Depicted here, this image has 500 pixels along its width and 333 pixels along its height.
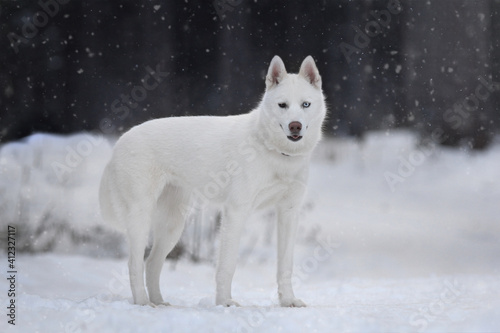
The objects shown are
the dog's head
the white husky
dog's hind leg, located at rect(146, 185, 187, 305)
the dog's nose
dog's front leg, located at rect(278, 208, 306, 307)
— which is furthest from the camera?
dog's hind leg, located at rect(146, 185, 187, 305)

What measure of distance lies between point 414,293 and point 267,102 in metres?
3.85

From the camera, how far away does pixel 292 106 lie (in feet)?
18.5

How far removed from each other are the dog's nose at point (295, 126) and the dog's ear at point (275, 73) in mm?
686

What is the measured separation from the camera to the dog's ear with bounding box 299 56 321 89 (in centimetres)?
589

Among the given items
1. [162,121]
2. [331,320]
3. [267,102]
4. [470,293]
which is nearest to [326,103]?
[267,102]

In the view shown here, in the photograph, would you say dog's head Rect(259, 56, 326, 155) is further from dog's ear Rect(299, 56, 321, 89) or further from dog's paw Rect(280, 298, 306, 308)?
dog's paw Rect(280, 298, 306, 308)

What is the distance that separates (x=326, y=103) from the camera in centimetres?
614

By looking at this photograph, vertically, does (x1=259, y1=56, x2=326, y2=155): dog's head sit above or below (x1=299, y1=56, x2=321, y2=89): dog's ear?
below

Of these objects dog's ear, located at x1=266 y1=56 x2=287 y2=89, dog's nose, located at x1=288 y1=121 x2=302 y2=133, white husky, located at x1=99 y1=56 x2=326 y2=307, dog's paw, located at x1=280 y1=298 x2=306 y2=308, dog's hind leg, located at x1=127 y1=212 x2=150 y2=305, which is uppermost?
dog's ear, located at x1=266 y1=56 x2=287 y2=89

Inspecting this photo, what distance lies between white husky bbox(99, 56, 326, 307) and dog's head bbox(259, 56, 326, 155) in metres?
0.01

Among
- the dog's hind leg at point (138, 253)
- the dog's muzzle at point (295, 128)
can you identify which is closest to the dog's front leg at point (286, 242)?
the dog's muzzle at point (295, 128)

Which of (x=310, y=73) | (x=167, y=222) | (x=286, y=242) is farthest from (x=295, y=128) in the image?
(x=167, y=222)

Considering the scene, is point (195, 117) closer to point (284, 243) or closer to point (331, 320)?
point (284, 243)

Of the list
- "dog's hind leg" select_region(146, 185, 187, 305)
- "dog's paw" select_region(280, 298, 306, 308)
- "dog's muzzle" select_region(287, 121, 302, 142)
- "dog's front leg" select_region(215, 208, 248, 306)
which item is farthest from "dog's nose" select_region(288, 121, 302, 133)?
"dog's hind leg" select_region(146, 185, 187, 305)
